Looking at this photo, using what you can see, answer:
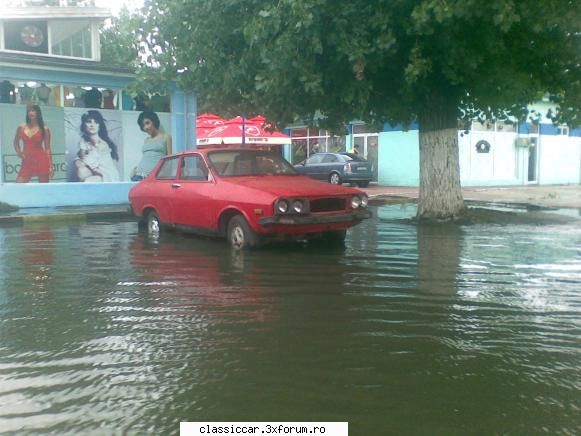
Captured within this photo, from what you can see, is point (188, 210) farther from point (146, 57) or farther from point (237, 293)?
point (146, 57)

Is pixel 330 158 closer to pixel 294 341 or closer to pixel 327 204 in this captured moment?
pixel 327 204

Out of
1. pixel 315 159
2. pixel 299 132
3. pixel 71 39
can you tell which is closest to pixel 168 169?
pixel 71 39

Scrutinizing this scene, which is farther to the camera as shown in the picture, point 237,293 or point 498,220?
point 498,220

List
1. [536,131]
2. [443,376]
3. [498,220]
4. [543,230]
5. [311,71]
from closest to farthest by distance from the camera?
[443,376] < [311,71] < [543,230] < [498,220] < [536,131]

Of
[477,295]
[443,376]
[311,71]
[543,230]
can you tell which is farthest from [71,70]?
[443,376]

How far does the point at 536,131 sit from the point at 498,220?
762 inches

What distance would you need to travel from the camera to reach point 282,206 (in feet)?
27.4

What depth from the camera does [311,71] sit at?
10.9 meters

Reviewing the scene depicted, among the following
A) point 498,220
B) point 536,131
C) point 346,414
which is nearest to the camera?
point 346,414

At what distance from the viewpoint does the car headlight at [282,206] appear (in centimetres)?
833

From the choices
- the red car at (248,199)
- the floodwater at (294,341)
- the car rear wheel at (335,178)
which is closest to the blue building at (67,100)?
the red car at (248,199)

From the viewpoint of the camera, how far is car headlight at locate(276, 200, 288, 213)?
833 cm

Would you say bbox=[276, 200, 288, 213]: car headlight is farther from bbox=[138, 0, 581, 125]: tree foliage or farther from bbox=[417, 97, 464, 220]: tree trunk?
bbox=[417, 97, 464, 220]: tree trunk

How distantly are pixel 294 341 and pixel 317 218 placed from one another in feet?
12.6
